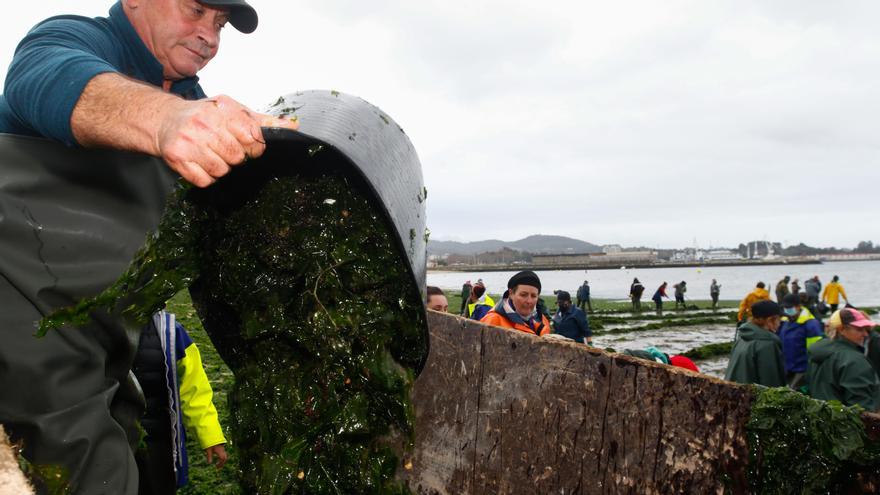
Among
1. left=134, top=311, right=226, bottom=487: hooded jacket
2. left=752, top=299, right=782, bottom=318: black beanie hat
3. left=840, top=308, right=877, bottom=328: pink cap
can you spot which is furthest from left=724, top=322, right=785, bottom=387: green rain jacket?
left=134, top=311, right=226, bottom=487: hooded jacket

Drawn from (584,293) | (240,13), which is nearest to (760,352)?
(240,13)

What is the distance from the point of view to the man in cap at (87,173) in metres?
1.14

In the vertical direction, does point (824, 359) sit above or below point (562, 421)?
below

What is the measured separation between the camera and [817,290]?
25.8 meters

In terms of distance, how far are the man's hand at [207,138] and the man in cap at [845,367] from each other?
22.0 feet

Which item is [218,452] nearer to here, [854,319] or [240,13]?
[240,13]

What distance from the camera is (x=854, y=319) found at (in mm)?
5699

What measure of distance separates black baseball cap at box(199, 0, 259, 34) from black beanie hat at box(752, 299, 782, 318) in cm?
672

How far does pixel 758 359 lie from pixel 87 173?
7111 millimetres

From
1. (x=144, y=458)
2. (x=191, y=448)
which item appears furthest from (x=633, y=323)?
(x=144, y=458)

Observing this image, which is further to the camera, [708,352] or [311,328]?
[708,352]

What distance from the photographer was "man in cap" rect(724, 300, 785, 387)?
6.11 metres

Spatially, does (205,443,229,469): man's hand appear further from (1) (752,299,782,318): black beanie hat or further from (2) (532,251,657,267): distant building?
(2) (532,251,657,267): distant building

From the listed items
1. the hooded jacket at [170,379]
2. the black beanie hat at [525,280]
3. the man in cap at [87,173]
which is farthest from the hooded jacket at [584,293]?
the man in cap at [87,173]
